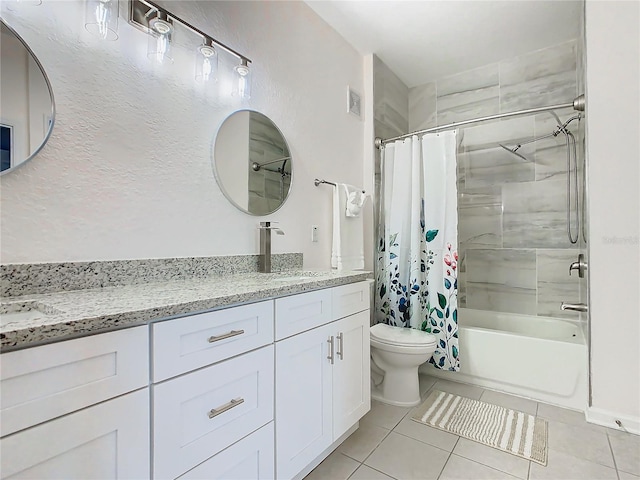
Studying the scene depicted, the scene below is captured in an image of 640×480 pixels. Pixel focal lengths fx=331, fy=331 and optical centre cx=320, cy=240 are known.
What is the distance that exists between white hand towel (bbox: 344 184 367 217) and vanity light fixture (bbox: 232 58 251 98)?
2.95ft

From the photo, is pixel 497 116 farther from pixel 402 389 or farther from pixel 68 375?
pixel 68 375

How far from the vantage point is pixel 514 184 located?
9.40ft

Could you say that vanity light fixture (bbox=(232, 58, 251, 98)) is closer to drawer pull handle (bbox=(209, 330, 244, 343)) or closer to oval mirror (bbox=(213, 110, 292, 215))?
oval mirror (bbox=(213, 110, 292, 215))

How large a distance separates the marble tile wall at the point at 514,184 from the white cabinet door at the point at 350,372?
1.73 m

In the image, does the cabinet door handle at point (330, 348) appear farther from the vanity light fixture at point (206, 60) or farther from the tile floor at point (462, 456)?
the vanity light fixture at point (206, 60)

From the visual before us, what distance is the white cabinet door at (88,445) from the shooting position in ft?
2.12

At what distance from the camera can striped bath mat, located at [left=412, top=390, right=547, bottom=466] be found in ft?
5.51

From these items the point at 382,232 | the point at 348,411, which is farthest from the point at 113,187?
the point at 382,232

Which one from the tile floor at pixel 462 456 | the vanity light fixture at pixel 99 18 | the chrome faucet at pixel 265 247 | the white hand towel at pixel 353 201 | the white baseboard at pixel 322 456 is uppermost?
the vanity light fixture at pixel 99 18

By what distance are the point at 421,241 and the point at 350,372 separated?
1.25 metres

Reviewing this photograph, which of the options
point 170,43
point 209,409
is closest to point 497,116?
point 170,43

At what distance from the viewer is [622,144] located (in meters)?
1.81

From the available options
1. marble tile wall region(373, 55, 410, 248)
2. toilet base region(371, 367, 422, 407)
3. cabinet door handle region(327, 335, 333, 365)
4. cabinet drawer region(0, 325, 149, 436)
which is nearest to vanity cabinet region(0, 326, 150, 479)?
cabinet drawer region(0, 325, 149, 436)

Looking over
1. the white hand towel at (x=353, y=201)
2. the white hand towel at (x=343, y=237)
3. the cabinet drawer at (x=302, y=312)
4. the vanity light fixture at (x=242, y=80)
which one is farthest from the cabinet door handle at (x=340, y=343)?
the vanity light fixture at (x=242, y=80)
